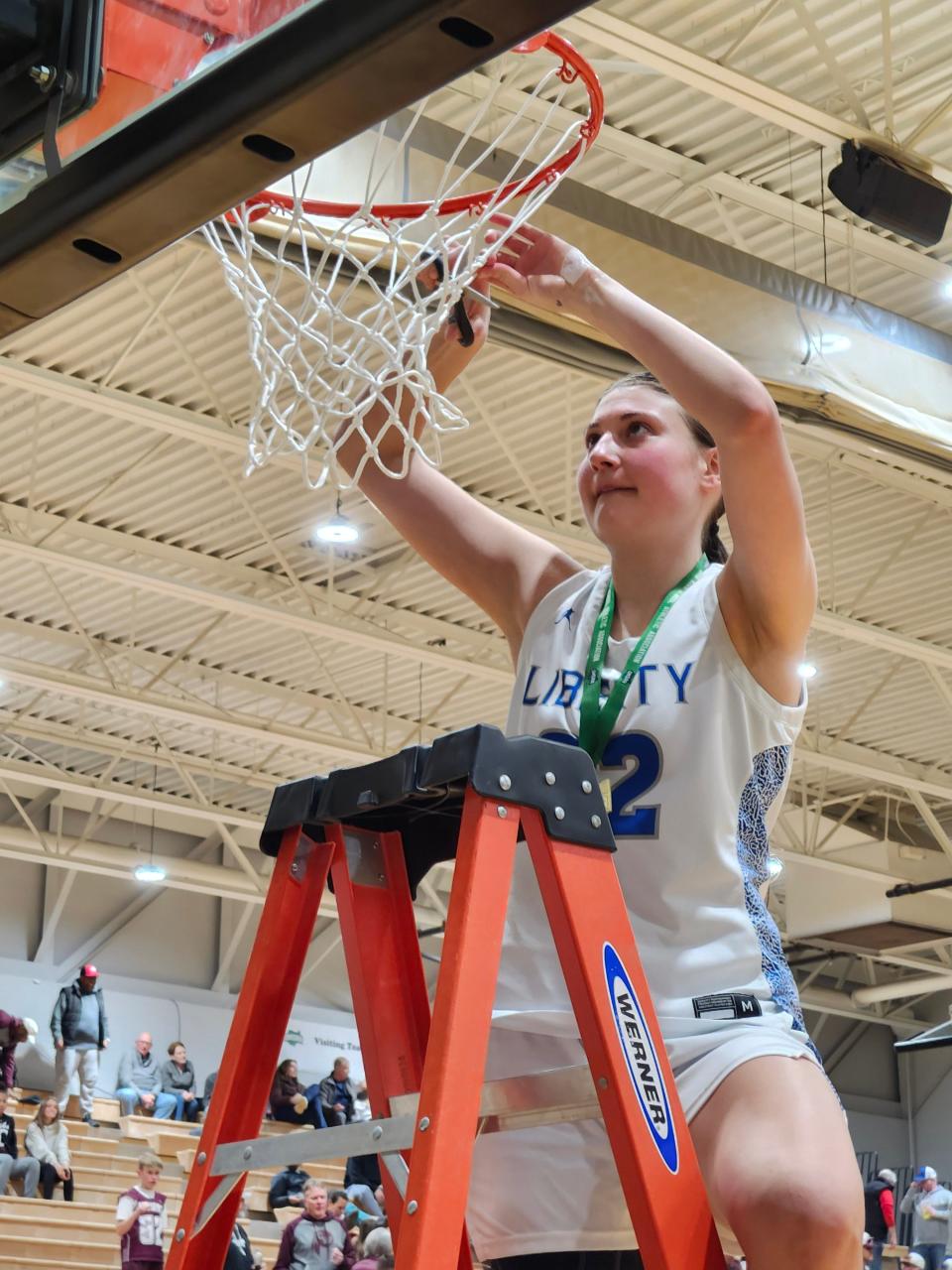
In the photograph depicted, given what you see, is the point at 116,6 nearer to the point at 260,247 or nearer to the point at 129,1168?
the point at 260,247

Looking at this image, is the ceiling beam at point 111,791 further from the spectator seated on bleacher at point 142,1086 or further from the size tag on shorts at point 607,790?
the size tag on shorts at point 607,790

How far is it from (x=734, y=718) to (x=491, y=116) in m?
7.50

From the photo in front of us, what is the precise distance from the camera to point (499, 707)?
19.5 meters

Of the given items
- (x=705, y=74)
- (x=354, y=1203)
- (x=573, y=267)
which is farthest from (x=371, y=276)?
(x=354, y=1203)

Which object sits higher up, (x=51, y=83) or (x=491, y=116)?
(x=491, y=116)

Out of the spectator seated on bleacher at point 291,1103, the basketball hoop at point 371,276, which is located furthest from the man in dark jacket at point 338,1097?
the basketball hoop at point 371,276

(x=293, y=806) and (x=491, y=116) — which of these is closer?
(x=293, y=806)

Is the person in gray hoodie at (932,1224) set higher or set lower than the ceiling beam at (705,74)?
lower

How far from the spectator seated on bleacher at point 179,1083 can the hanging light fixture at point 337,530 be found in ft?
27.7

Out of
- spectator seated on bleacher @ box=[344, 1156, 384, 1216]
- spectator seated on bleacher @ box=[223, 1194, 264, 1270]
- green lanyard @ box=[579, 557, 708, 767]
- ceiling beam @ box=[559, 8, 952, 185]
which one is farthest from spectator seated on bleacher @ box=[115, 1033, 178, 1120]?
green lanyard @ box=[579, 557, 708, 767]

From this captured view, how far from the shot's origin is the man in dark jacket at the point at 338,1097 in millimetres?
17828

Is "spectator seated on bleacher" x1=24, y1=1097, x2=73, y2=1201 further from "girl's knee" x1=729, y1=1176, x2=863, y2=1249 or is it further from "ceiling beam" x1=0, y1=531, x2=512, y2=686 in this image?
"girl's knee" x1=729, y1=1176, x2=863, y2=1249

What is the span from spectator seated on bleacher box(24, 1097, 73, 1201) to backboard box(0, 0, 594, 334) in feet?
45.6

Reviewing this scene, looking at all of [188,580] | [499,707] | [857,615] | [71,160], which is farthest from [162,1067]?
[71,160]
